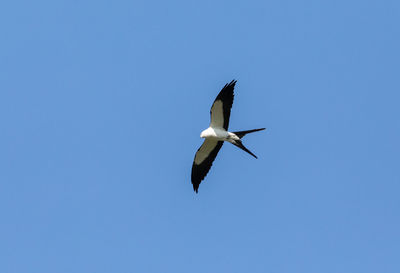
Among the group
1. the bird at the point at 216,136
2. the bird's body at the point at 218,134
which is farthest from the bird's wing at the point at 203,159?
the bird's body at the point at 218,134

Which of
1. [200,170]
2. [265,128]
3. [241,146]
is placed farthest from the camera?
[200,170]

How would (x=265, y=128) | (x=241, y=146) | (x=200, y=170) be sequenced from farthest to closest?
(x=200, y=170) < (x=241, y=146) < (x=265, y=128)

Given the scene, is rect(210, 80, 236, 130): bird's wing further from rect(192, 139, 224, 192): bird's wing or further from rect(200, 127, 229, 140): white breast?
rect(192, 139, 224, 192): bird's wing

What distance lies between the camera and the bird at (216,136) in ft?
60.6

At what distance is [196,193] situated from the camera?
20.0 meters

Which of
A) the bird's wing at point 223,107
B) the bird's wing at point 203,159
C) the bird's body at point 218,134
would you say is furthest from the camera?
the bird's wing at point 203,159

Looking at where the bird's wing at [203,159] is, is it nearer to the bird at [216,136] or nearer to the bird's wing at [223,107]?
the bird at [216,136]

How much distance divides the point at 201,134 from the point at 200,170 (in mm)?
1454

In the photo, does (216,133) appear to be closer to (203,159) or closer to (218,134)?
(218,134)

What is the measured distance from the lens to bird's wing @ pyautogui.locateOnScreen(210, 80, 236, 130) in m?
18.4

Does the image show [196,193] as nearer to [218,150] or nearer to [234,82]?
[218,150]

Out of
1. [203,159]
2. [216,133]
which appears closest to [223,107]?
[216,133]

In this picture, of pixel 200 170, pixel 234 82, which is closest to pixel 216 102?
pixel 234 82

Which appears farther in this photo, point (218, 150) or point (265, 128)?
point (218, 150)
